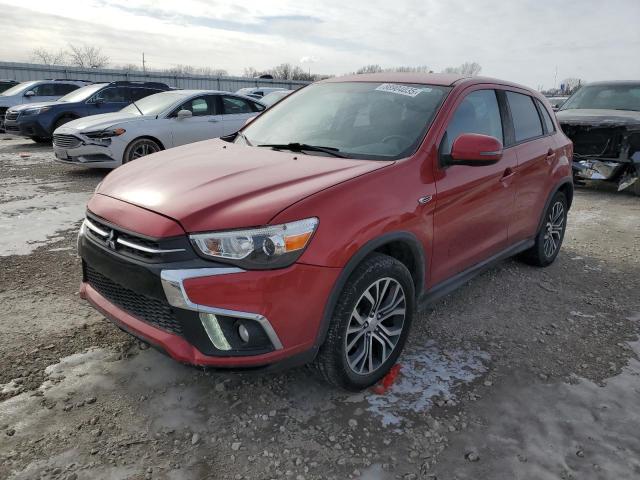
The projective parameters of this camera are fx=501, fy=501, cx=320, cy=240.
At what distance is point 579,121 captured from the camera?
8414 millimetres

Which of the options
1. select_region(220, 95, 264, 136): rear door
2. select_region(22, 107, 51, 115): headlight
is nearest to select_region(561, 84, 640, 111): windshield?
select_region(220, 95, 264, 136): rear door

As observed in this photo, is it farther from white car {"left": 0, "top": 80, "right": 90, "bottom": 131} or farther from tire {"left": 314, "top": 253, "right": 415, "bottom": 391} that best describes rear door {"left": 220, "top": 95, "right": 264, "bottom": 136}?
white car {"left": 0, "top": 80, "right": 90, "bottom": 131}

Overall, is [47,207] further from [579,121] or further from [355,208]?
[579,121]

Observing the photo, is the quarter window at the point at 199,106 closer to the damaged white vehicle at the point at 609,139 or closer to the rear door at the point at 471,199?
the damaged white vehicle at the point at 609,139

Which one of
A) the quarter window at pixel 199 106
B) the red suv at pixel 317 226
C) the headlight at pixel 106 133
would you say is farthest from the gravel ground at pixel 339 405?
the quarter window at pixel 199 106

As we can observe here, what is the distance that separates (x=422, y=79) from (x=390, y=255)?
1498mm

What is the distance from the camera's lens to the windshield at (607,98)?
905 cm

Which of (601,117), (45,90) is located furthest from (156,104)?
(45,90)

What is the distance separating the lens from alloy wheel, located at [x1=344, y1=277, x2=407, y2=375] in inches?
104

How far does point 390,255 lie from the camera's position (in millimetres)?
2883

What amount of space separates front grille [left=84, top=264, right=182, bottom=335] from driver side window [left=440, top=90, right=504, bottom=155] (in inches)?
73.2

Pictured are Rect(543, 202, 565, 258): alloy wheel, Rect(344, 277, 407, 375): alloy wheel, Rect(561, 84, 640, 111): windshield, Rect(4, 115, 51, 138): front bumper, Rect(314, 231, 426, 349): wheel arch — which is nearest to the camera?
Rect(314, 231, 426, 349): wheel arch

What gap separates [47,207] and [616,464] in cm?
637

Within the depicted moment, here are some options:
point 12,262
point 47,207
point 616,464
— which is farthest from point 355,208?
point 47,207
